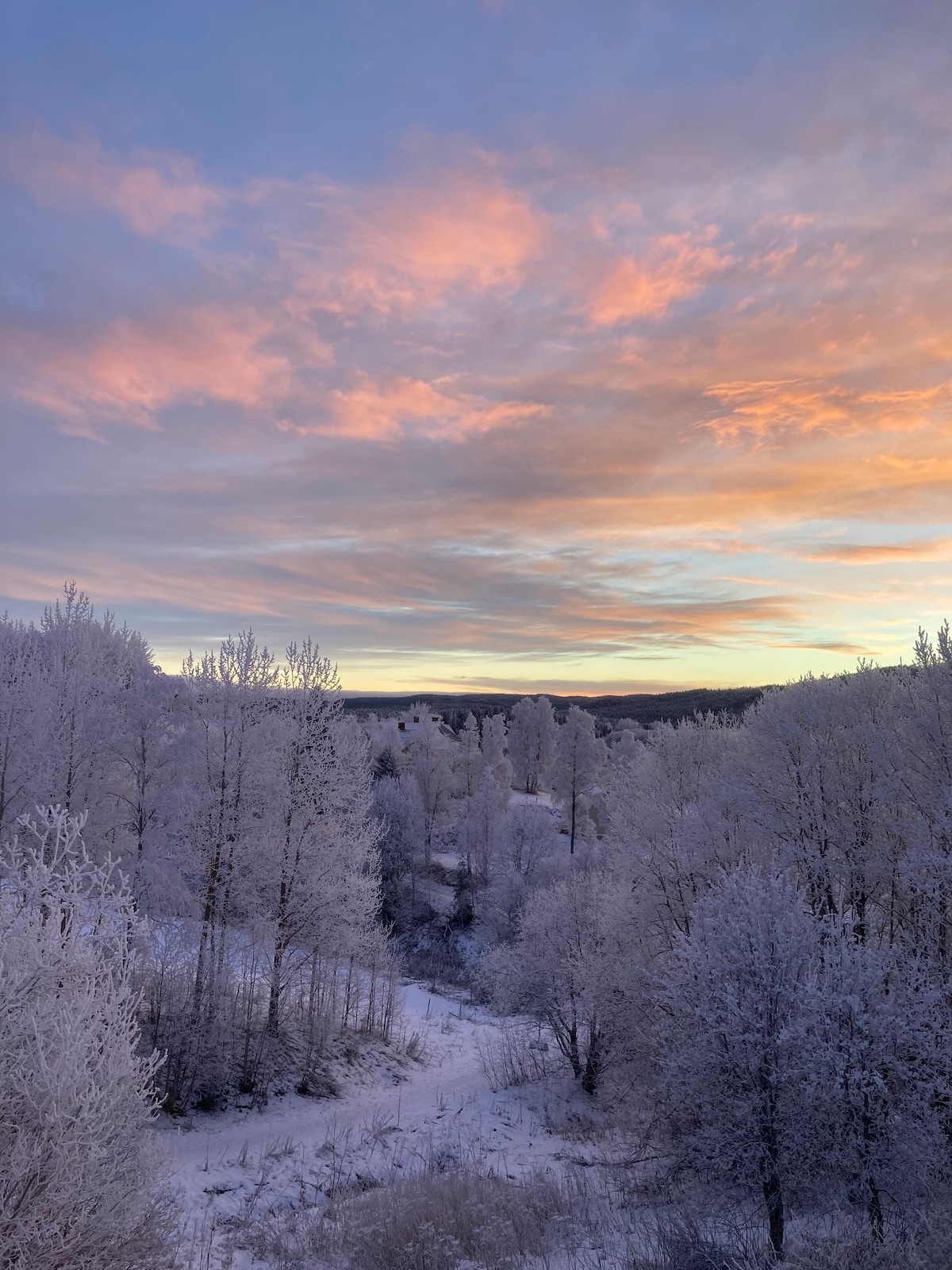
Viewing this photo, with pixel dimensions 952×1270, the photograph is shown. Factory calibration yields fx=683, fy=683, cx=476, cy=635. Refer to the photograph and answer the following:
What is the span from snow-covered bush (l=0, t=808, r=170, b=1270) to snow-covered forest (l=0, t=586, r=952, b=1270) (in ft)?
0.14

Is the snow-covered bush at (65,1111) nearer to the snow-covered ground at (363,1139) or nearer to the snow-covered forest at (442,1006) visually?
the snow-covered forest at (442,1006)

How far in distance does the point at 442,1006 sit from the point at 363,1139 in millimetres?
17216

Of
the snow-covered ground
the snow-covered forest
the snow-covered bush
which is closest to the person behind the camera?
the snow-covered bush

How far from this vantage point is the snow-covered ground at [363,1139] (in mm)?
13156

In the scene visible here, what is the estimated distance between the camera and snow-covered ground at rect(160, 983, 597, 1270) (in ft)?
43.2

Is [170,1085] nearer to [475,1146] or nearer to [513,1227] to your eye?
[475,1146]

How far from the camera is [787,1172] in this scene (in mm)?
9391

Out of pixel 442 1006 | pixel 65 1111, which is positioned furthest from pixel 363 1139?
pixel 442 1006

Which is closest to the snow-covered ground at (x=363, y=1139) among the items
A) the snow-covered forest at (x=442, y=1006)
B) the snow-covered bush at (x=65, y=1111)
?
the snow-covered forest at (x=442, y=1006)

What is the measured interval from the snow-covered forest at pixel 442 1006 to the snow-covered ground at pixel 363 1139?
10cm

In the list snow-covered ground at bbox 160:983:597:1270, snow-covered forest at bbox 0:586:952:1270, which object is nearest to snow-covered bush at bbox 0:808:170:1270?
snow-covered forest at bbox 0:586:952:1270

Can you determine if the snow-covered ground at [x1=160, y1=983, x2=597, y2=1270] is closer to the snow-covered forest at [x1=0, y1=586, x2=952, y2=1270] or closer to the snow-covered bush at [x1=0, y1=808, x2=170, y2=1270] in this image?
the snow-covered forest at [x1=0, y1=586, x2=952, y2=1270]

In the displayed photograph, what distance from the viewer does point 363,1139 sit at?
53.7 ft

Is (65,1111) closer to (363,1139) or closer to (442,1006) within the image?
(363,1139)
